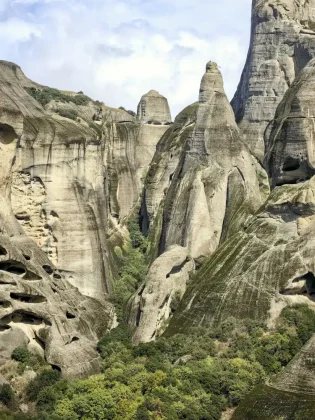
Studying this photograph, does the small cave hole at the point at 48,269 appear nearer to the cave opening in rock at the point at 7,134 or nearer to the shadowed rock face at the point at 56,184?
the shadowed rock face at the point at 56,184

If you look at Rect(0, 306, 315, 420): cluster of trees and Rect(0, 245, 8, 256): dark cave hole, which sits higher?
Rect(0, 245, 8, 256): dark cave hole

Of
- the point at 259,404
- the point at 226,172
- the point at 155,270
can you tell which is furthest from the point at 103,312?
the point at 259,404

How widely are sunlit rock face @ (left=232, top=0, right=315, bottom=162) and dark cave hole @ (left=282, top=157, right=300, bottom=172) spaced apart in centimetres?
2019

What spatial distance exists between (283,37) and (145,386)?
34735 millimetres

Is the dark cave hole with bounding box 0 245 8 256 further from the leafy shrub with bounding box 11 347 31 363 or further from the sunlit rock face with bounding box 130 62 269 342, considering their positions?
the sunlit rock face with bounding box 130 62 269 342

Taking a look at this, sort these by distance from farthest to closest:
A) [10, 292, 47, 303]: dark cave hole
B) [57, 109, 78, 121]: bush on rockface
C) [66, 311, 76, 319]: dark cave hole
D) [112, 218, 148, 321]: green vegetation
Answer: [57, 109, 78, 121]: bush on rockface, [112, 218, 148, 321]: green vegetation, [66, 311, 76, 319]: dark cave hole, [10, 292, 47, 303]: dark cave hole

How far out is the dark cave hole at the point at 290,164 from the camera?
38.2 m

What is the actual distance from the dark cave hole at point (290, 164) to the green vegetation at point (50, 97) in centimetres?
1425

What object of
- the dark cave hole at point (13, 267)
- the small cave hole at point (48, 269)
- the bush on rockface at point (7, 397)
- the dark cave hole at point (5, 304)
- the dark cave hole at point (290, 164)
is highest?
the dark cave hole at point (290, 164)

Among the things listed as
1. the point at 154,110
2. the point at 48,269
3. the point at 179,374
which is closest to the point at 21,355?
the point at 48,269

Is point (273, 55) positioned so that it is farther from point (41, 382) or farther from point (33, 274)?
point (41, 382)

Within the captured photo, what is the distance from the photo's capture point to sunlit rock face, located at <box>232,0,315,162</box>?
59.6m

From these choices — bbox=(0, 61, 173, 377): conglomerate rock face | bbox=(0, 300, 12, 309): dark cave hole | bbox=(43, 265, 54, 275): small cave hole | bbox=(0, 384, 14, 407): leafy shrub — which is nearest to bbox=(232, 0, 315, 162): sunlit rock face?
bbox=(0, 61, 173, 377): conglomerate rock face

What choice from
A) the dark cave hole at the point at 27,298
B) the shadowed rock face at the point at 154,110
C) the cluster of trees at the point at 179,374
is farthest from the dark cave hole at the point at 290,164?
the shadowed rock face at the point at 154,110
